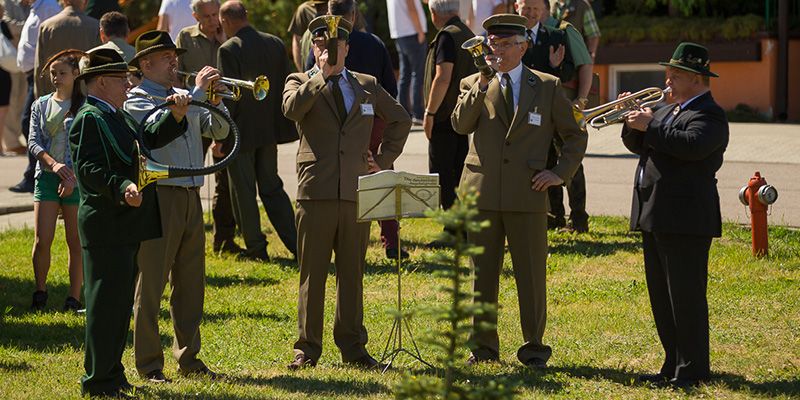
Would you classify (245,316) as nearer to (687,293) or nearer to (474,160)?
(474,160)

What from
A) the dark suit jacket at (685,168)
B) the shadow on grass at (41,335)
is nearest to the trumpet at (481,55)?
the dark suit jacket at (685,168)

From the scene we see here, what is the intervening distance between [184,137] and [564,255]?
184 inches

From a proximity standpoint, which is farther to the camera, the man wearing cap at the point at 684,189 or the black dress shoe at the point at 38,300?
the black dress shoe at the point at 38,300

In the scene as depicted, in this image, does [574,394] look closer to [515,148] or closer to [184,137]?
[515,148]

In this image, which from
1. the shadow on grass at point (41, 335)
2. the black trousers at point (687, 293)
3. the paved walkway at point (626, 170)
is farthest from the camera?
the paved walkway at point (626, 170)

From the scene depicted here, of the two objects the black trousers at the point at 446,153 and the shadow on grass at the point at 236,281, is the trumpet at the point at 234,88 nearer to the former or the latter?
the shadow on grass at the point at 236,281

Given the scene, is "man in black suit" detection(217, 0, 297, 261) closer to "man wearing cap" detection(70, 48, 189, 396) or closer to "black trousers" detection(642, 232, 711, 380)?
"man wearing cap" detection(70, 48, 189, 396)

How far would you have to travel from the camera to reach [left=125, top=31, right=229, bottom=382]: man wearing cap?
7.66 m

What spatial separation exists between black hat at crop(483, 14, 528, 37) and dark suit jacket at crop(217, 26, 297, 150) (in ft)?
11.9

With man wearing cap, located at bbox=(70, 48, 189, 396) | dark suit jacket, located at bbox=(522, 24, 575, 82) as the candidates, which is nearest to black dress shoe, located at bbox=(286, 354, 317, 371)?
man wearing cap, located at bbox=(70, 48, 189, 396)

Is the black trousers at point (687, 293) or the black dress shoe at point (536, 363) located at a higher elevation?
the black trousers at point (687, 293)

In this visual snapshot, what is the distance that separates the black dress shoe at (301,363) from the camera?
812cm

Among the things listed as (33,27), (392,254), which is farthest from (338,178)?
(33,27)

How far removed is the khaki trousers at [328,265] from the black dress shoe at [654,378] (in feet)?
5.45
